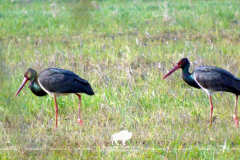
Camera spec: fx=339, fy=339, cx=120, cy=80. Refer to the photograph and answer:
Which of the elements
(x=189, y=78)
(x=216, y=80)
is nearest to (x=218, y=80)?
(x=216, y=80)

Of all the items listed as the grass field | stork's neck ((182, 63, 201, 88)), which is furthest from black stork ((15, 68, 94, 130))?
stork's neck ((182, 63, 201, 88))

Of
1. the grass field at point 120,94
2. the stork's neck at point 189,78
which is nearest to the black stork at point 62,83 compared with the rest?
the grass field at point 120,94

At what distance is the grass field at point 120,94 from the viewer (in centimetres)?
306

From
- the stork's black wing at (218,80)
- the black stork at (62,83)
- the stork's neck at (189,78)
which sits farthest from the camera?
the stork's neck at (189,78)

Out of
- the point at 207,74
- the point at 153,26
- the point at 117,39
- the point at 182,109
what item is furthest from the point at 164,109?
the point at 153,26

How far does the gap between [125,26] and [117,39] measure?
1356 mm

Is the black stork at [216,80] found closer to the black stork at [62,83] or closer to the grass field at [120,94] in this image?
the grass field at [120,94]

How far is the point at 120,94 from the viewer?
4.47 metres

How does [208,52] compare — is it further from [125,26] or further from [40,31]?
[40,31]

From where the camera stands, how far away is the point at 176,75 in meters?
5.00

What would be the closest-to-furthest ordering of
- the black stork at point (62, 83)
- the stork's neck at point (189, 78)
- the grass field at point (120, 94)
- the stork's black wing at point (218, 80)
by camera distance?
the grass field at point (120, 94) → the black stork at point (62, 83) → the stork's black wing at point (218, 80) → the stork's neck at point (189, 78)

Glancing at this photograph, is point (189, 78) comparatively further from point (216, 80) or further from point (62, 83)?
point (62, 83)

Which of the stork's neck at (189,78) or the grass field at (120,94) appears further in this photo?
the stork's neck at (189,78)

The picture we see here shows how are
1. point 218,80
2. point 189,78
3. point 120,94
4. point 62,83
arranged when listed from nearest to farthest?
1. point 62,83
2. point 218,80
3. point 189,78
4. point 120,94
